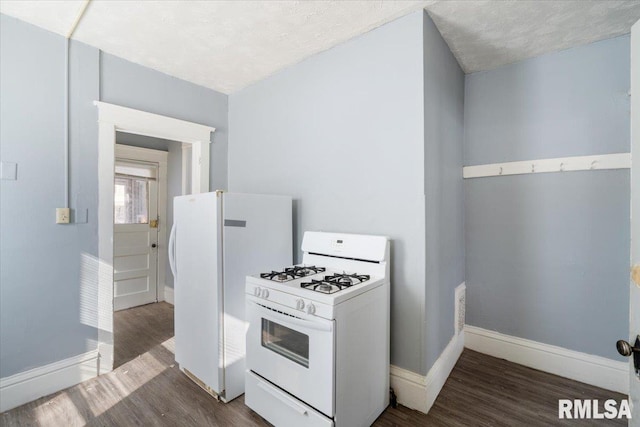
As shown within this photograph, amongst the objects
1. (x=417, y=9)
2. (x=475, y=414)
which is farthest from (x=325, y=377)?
(x=417, y=9)

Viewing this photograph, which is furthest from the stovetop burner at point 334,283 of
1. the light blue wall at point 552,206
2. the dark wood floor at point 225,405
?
the light blue wall at point 552,206

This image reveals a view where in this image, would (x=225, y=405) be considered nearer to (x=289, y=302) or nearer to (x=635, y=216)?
(x=289, y=302)

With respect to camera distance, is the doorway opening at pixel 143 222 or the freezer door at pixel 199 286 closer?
the freezer door at pixel 199 286

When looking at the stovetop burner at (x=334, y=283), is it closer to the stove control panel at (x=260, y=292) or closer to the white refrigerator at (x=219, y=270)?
the stove control panel at (x=260, y=292)

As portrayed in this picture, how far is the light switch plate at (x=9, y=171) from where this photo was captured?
202cm

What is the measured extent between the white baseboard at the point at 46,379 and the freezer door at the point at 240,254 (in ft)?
3.97

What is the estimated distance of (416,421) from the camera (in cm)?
186

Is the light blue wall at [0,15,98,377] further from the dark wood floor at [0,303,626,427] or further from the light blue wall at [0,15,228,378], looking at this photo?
the dark wood floor at [0,303,626,427]

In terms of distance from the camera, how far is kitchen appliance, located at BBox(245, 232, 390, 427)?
1.55 metres

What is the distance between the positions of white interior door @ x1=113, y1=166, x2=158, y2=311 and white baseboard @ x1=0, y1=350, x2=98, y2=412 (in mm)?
1643

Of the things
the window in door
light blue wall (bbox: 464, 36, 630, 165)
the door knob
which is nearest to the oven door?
the door knob

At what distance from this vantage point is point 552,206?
7.89ft

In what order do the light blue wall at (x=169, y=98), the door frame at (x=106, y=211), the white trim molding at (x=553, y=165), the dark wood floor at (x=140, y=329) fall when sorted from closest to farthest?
the white trim molding at (x=553, y=165), the door frame at (x=106, y=211), the light blue wall at (x=169, y=98), the dark wood floor at (x=140, y=329)

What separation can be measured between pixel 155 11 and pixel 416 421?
3.16 m
